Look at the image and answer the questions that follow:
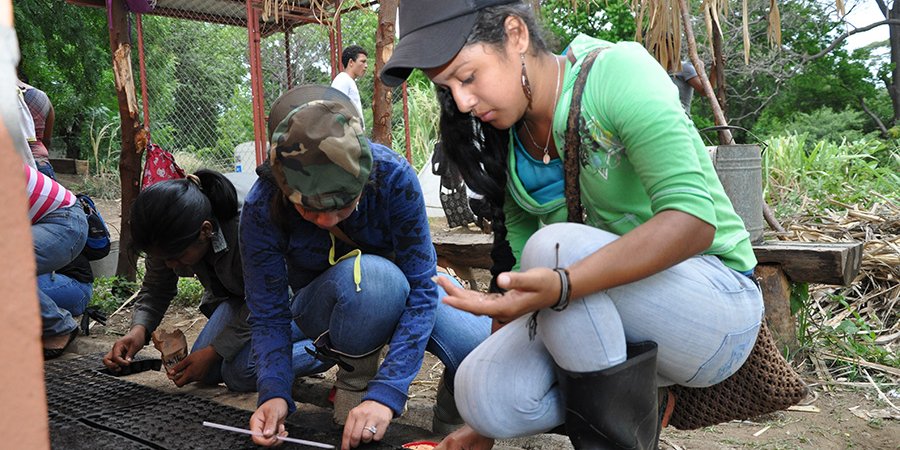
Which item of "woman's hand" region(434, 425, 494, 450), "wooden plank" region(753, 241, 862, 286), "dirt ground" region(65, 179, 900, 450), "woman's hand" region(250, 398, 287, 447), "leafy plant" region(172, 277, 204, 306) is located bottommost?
"leafy plant" region(172, 277, 204, 306)

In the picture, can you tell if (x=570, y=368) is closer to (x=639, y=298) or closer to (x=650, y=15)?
(x=639, y=298)

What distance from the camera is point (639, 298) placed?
1.51 m

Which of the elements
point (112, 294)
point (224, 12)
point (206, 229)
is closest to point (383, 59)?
point (206, 229)

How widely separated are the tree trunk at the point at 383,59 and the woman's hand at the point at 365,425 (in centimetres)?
193

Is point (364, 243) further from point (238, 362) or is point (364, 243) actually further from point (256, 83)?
point (256, 83)

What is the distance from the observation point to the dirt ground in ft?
7.80

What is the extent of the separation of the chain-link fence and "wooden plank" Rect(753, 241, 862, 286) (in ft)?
18.8

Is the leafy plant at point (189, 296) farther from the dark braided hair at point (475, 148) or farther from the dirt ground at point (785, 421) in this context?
the dark braided hair at point (475, 148)

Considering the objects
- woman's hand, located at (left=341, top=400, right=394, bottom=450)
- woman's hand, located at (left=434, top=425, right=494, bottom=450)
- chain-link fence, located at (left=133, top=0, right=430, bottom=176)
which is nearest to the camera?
woman's hand, located at (left=434, top=425, right=494, bottom=450)

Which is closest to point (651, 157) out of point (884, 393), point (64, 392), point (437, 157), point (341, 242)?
point (437, 157)

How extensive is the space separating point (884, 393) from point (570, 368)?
75.3 inches

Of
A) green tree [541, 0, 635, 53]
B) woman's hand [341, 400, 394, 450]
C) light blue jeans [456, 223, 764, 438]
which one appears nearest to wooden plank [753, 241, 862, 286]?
light blue jeans [456, 223, 764, 438]

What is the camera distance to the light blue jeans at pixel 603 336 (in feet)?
4.79

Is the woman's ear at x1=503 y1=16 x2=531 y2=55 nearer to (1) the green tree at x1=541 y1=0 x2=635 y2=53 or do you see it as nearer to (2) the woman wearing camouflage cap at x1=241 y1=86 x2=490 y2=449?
(2) the woman wearing camouflage cap at x1=241 y1=86 x2=490 y2=449
